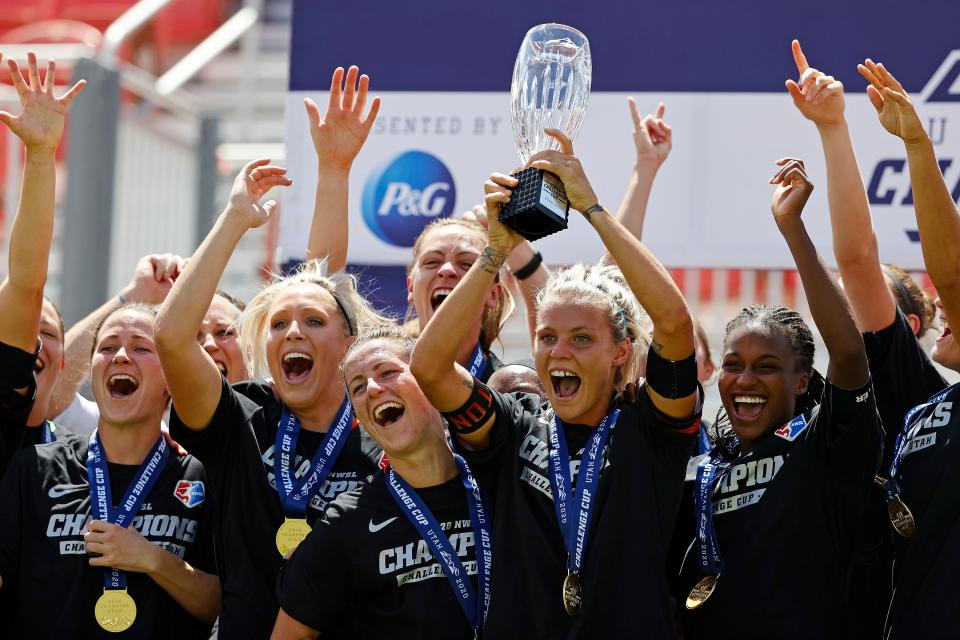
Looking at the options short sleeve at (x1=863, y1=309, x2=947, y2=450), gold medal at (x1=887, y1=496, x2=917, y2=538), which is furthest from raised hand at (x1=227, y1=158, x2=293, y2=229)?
gold medal at (x1=887, y1=496, x2=917, y2=538)

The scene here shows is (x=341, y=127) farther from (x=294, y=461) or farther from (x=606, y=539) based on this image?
(x=606, y=539)

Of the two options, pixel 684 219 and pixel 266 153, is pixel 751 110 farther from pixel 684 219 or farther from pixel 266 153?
pixel 266 153

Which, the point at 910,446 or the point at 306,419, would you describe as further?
the point at 306,419

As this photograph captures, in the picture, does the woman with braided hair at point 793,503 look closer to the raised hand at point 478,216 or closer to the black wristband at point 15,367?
the raised hand at point 478,216

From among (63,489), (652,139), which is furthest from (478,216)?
(63,489)

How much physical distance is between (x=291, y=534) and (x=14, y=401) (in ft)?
2.98

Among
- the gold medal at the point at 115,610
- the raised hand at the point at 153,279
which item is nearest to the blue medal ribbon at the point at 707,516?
the gold medal at the point at 115,610

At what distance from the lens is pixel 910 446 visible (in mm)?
3199

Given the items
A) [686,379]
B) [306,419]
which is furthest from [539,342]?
[306,419]

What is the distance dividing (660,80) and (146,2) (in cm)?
284

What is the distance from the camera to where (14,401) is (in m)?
3.62

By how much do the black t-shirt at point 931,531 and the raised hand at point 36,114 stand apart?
2.45m

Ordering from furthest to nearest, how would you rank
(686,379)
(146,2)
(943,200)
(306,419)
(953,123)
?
(146,2), (953,123), (306,419), (943,200), (686,379)

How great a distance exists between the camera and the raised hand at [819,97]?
3.42m
